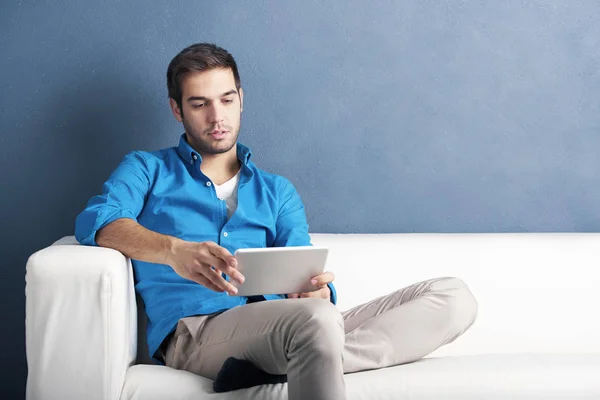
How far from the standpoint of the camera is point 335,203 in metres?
2.80

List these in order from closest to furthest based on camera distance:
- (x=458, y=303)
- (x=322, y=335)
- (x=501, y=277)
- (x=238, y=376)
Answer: (x=322, y=335) → (x=238, y=376) → (x=458, y=303) → (x=501, y=277)

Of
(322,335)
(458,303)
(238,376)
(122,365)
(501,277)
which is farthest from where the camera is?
(501,277)

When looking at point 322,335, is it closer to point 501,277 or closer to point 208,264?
point 208,264

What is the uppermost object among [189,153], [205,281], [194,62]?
[194,62]

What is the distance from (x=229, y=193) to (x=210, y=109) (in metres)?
0.26

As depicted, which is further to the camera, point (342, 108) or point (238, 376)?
point (342, 108)

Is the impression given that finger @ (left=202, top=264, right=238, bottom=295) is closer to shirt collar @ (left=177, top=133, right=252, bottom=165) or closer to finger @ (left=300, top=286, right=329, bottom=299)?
finger @ (left=300, top=286, right=329, bottom=299)

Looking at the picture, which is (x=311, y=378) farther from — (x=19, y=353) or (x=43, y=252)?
(x=19, y=353)

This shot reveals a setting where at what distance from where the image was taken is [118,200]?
7.04 feet

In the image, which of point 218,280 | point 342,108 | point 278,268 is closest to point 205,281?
point 218,280

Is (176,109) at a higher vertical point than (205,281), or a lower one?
higher

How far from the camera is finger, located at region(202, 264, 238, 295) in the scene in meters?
1.80

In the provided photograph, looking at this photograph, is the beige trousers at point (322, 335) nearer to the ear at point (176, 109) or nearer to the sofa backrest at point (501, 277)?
the sofa backrest at point (501, 277)

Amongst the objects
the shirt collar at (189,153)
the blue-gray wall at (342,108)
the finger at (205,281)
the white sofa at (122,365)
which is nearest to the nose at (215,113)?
the shirt collar at (189,153)
